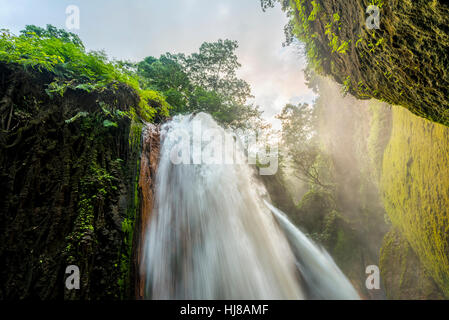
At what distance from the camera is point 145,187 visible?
3400 millimetres

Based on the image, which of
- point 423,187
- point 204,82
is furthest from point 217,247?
point 204,82

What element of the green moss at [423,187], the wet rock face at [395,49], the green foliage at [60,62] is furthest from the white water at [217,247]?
the wet rock face at [395,49]

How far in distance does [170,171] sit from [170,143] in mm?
844

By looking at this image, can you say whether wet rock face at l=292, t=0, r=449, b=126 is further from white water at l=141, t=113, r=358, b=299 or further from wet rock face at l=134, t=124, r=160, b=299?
wet rock face at l=134, t=124, r=160, b=299

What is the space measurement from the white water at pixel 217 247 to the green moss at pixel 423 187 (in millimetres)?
2482

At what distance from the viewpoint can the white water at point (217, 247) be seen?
11.1 ft

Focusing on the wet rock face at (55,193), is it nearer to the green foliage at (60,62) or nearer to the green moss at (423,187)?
the green foliage at (60,62)

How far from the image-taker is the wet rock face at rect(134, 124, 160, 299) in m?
2.89

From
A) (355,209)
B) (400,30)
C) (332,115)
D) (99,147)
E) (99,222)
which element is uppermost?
(332,115)

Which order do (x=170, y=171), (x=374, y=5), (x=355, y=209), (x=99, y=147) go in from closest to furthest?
(x=374, y=5), (x=99, y=147), (x=170, y=171), (x=355, y=209)

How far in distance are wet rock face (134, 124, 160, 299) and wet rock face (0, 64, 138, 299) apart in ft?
1.05

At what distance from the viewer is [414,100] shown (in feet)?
10.9

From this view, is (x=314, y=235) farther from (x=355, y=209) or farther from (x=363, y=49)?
(x=363, y=49)

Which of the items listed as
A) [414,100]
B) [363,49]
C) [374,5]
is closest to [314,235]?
[414,100]
